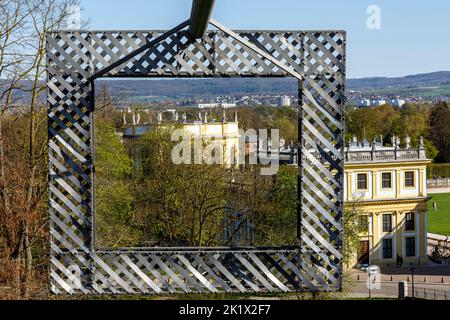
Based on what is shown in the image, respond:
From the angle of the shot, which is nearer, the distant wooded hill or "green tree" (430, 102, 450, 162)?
the distant wooded hill

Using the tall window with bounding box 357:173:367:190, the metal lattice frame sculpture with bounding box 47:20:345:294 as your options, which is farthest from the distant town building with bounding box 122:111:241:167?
the metal lattice frame sculpture with bounding box 47:20:345:294

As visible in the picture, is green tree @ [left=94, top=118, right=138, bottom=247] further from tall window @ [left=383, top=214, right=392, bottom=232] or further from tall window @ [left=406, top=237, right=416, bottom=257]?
tall window @ [left=406, top=237, right=416, bottom=257]

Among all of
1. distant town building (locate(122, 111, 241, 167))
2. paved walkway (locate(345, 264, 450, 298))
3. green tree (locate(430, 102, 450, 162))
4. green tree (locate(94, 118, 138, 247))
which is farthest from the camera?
green tree (locate(430, 102, 450, 162))

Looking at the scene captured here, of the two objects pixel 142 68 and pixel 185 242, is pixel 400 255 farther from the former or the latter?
pixel 142 68

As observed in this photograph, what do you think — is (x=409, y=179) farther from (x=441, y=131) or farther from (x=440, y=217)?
(x=441, y=131)

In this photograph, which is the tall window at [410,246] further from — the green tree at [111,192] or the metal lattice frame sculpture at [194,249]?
the metal lattice frame sculpture at [194,249]

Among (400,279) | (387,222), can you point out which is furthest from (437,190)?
(400,279)

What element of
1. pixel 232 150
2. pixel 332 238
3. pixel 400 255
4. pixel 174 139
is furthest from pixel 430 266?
pixel 332 238
